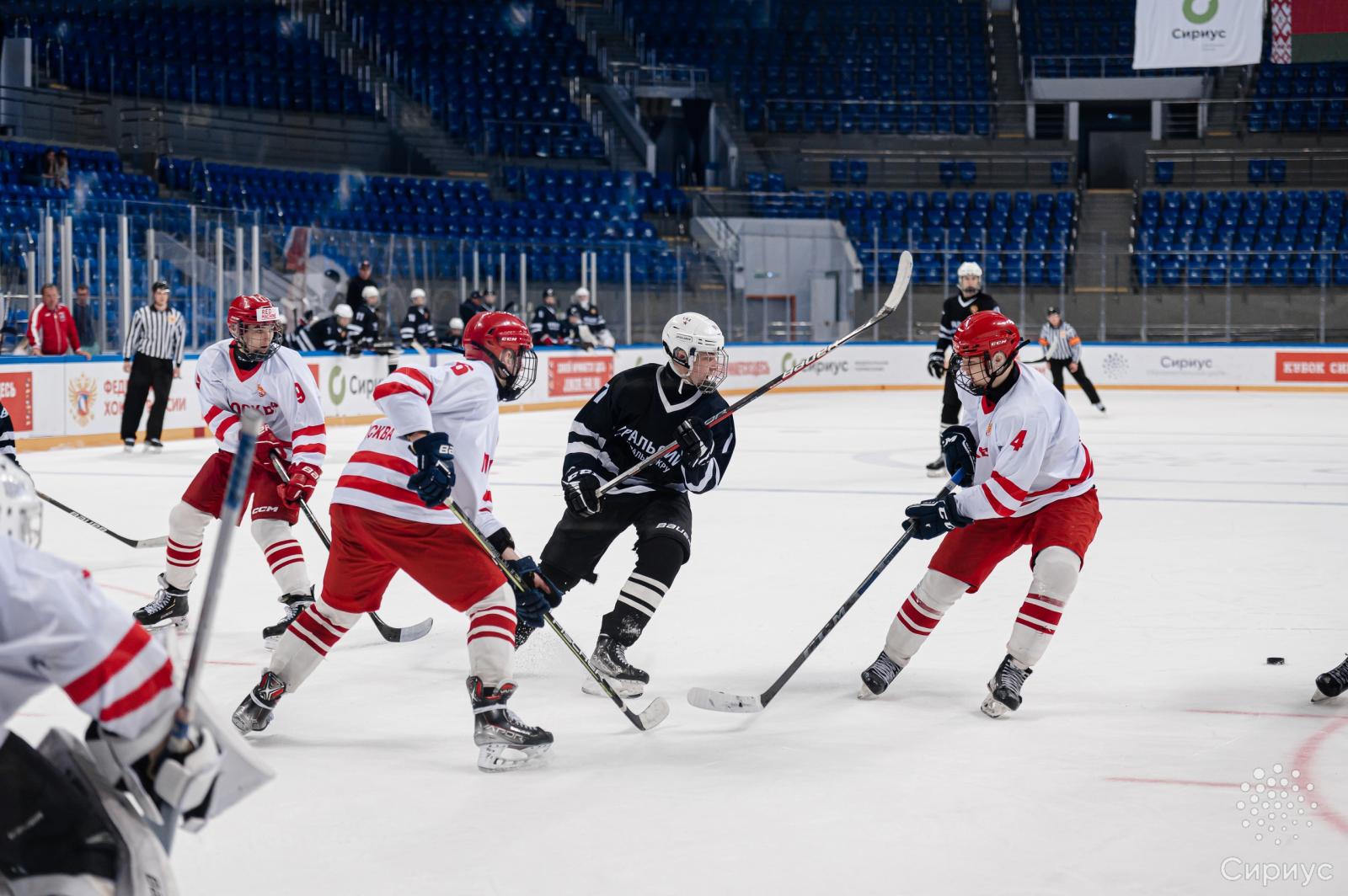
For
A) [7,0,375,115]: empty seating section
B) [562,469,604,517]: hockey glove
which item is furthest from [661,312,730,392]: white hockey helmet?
[7,0,375,115]: empty seating section

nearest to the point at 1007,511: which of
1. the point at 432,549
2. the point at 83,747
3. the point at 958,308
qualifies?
the point at 432,549

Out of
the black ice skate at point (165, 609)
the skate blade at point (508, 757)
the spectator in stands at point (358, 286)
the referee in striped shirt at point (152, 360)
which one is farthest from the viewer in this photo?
the spectator in stands at point (358, 286)

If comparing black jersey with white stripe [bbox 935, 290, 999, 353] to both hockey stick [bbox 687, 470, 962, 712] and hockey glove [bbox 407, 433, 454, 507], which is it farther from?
hockey glove [bbox 407, 433, 454, 507]

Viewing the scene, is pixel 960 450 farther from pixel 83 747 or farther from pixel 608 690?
pixel 83 747

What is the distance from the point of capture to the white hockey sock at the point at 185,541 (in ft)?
16.9

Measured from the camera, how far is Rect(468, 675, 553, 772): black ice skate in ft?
11.8

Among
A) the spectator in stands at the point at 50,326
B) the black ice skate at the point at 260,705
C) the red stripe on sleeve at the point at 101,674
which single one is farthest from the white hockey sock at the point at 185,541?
the spectator in stands at the point at 50,326

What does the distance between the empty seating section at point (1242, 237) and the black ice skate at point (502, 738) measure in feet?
66.7

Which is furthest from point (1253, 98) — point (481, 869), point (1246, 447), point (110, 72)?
point (481, 869)

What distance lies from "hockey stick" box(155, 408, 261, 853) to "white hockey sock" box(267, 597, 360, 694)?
1805 mm

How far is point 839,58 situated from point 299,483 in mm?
25057

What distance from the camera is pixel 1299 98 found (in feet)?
86.9

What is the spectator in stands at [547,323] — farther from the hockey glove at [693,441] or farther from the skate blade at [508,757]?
the skate blade at [508,757]

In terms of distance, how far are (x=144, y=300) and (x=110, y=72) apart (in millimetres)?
10784
